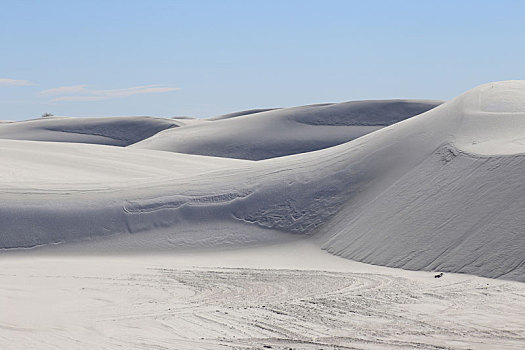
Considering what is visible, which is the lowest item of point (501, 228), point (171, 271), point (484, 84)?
point (171, 271)

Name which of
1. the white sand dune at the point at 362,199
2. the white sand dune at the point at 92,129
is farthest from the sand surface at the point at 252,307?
the white sand dune at the point at 92,129

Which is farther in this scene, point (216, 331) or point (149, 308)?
point (149, 308)

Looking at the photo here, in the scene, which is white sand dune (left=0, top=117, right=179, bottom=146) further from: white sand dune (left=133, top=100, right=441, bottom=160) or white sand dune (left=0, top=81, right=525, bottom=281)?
white sand dune (left=0, top=81, right=525, bottom=281)

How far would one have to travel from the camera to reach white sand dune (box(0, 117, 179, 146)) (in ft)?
236

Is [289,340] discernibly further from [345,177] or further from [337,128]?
[337,128]

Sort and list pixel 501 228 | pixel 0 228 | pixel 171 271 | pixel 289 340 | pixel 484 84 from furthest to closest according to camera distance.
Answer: pixel 484 84 → pixel 0 228 → pixel 171 271 → pixel 501 228 → pixel 289 340

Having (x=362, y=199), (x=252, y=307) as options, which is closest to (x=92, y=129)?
(x=362, y=199)

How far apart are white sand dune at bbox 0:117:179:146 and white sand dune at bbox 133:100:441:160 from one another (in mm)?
11379

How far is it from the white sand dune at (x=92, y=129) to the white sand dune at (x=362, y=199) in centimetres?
5244

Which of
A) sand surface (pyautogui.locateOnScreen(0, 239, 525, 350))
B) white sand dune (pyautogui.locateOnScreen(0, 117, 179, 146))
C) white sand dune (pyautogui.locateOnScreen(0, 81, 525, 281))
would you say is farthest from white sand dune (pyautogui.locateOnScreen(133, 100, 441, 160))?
sand surface (pyautogui.locateOnScreen(0, 239, 525, 350))

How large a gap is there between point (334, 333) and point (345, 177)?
940 centimetres

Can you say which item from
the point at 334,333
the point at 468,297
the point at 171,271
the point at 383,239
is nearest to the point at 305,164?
the point at 383,239

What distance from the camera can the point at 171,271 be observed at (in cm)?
1276

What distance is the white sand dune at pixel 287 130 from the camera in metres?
55.0
